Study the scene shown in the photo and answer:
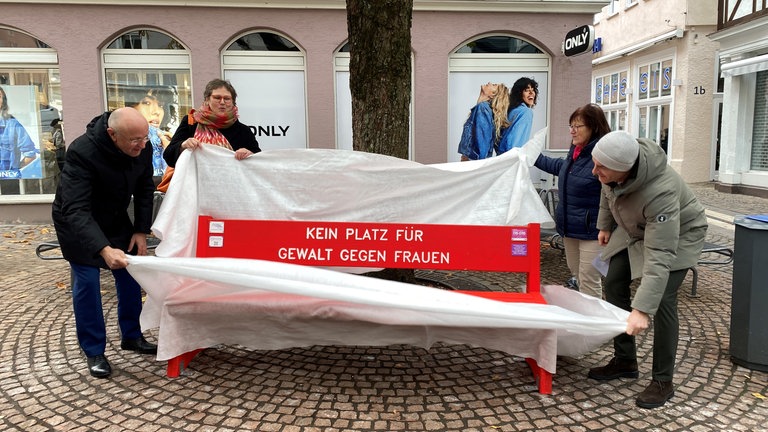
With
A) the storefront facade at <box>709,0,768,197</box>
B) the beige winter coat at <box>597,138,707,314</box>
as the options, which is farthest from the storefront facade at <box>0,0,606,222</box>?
the storefront facade at <box>709,0,768,197</box>

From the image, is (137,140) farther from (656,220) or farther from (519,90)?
(519,90)

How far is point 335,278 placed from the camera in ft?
10.4

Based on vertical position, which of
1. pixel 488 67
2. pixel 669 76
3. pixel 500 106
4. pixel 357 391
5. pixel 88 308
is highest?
pixel 669 76

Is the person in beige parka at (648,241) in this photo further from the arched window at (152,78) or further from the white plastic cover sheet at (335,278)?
the arched window at (152,78)

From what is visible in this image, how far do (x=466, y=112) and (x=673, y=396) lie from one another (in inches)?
293

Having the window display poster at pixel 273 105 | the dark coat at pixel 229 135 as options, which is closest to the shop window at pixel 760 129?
the window display poster at pixel 273 105

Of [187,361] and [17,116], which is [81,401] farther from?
[17,116]

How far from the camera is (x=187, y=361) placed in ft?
12.2

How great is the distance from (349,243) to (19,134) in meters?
8.81

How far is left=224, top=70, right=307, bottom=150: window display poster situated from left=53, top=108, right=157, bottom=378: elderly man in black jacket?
6.12m

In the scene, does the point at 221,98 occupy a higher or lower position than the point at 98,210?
higher

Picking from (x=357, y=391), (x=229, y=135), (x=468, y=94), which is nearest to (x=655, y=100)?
(x=468, y=94)

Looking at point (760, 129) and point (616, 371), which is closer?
point (616, 371)

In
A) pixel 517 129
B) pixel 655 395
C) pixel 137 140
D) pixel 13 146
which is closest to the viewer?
pixel 655 395
